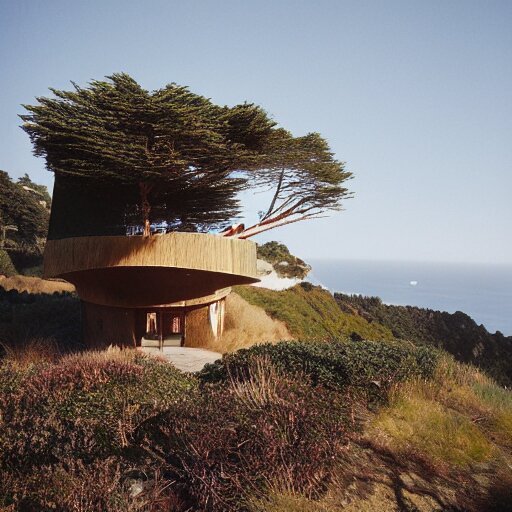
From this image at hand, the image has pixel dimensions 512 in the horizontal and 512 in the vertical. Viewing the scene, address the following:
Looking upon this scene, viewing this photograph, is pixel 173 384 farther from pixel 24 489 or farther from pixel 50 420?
pixel 24 489

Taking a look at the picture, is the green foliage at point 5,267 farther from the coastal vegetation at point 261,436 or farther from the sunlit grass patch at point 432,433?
the sunlit grass patch at point 432,433

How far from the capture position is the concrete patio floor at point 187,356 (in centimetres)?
1163

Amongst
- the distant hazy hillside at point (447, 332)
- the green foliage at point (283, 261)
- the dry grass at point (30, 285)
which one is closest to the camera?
the dry grass at point (30, 285)

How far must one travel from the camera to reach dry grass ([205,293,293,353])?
48.4 feet

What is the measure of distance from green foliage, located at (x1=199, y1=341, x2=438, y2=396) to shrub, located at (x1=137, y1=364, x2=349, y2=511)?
1692 mm

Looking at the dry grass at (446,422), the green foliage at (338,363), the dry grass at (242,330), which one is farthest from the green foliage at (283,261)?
the dry grass at (446,422)

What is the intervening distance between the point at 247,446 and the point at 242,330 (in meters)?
11.0

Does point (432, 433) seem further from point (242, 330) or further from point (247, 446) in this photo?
point (242, 330)

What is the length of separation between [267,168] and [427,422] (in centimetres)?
1028

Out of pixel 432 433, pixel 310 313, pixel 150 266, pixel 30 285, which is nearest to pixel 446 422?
pixel 432 433

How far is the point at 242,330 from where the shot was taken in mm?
16406

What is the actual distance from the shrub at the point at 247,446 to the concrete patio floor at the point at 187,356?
16.6 feet

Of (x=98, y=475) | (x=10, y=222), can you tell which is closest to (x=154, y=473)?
(x=98, y=475)

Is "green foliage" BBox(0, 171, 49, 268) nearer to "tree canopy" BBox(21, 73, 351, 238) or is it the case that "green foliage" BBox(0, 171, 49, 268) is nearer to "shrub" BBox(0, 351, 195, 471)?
"tree canopy" BBox(21, 73, 351, 238)
